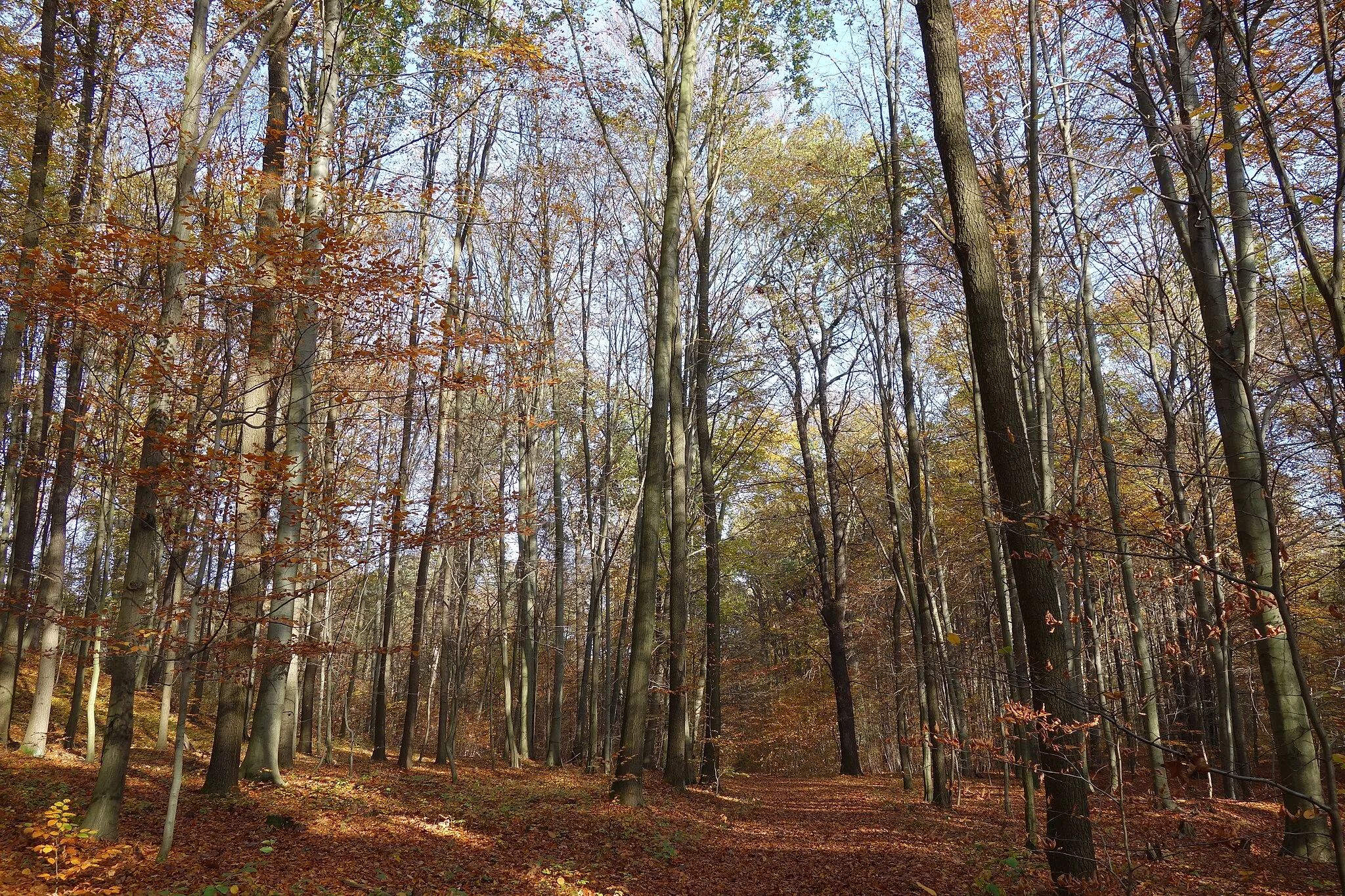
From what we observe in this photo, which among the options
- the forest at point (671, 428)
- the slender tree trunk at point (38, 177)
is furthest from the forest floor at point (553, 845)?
the slender tree trunk at point (38, 177)

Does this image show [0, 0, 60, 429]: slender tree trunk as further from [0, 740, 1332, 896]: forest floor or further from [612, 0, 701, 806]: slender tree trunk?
[612, 0, 701, 806]: slender tree trunk

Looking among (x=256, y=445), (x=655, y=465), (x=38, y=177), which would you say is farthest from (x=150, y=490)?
(x=38, y=177)

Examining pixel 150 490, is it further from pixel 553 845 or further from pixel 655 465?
pixel 655 465

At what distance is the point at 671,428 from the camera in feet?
42.3

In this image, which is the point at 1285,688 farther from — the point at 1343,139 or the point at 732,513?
the point at 732,513

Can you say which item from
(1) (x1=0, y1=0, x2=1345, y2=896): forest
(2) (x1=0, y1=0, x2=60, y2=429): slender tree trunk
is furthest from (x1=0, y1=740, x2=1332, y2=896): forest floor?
(2) (x1=0, y1=0, x2=60, y2=429): slender tree trunk

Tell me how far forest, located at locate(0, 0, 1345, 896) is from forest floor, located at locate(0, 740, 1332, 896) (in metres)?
0.08

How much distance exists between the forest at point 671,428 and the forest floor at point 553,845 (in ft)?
0.26

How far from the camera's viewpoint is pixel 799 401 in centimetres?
1747

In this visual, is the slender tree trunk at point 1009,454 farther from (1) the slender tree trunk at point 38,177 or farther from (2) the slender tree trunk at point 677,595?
(1) the slender tree trunk at point 38,177

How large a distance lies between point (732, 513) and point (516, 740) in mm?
10859

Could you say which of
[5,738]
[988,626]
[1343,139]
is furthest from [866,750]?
[1343,139]

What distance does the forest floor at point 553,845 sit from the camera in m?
5.07

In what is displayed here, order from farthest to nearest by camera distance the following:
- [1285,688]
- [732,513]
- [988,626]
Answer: [732,513], [988,626], [1285,688]
